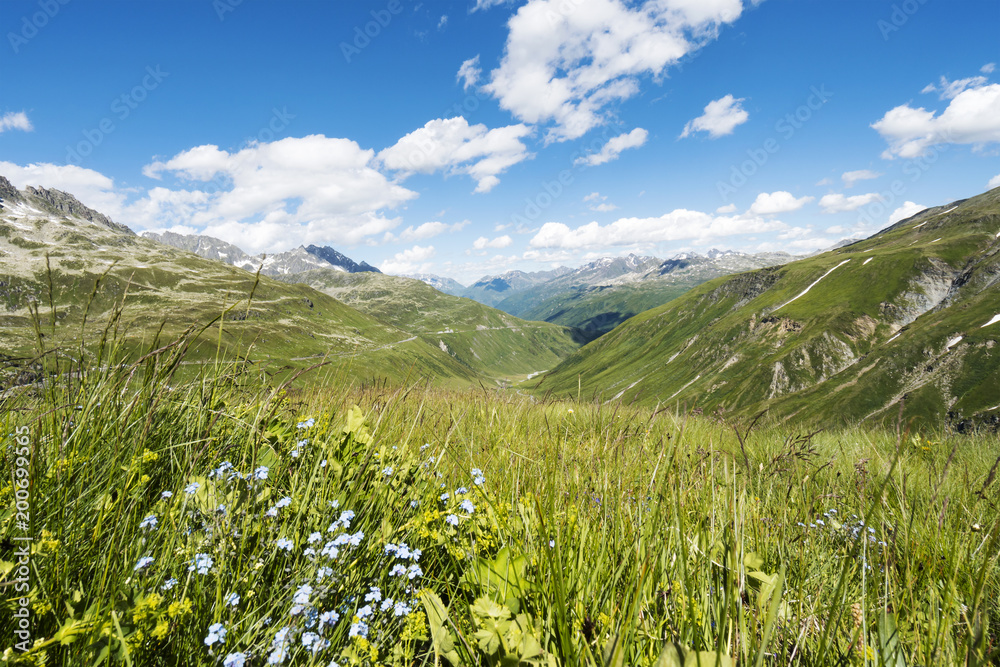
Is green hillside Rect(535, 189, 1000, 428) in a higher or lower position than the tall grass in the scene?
lower

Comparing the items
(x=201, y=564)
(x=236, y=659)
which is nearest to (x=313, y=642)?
(x=236, y=659)

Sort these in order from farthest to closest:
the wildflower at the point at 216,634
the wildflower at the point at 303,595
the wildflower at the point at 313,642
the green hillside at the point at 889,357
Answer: the green hillside at the point at 889,357 < the wildflower at the point at 303,595 < the wildflower at the point at 313,642 < the wildflower at the point at 216,634

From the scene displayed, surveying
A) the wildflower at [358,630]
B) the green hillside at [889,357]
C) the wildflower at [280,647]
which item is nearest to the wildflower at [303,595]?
the wildflower at [280,647]

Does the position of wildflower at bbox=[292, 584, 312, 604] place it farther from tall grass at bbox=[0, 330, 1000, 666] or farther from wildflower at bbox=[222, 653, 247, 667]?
wildflower at bbox=[222, 653, 247, 667]

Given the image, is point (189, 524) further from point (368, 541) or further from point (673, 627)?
point (673, 627)

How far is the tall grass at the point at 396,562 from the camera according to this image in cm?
208

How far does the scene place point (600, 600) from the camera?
2.58 metres

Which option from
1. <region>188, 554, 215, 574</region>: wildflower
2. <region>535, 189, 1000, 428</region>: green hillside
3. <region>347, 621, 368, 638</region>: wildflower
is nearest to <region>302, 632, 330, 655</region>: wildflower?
<region>347, 621, 368, 638</region>: wildflower

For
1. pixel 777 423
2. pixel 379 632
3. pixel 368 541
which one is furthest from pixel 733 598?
pixel 777 423

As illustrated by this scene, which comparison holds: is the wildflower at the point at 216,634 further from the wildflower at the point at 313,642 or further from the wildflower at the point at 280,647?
the wildflower at the point at 313,642

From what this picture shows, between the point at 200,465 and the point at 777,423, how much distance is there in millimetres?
10219

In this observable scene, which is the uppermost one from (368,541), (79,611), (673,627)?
(79,611)

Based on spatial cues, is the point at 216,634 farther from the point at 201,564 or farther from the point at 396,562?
the point at 396,562

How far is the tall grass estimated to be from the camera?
2.08 meters
